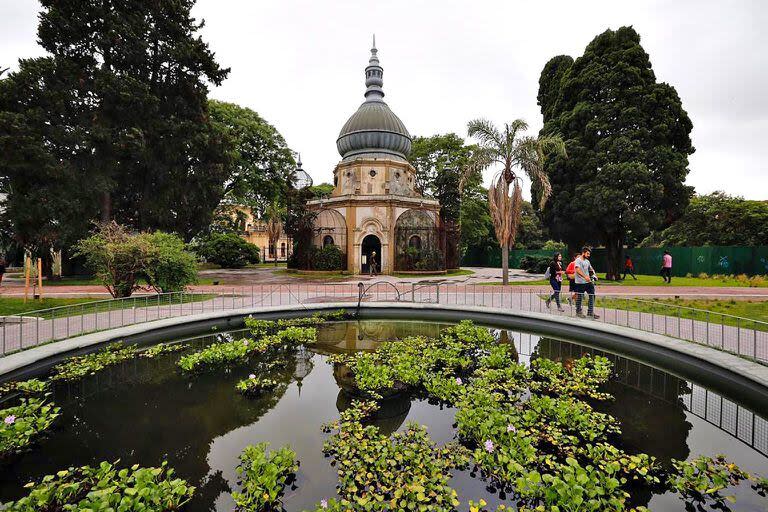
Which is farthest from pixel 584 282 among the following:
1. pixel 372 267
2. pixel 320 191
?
pixel 320 191

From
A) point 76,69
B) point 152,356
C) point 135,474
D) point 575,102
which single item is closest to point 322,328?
point 152,356

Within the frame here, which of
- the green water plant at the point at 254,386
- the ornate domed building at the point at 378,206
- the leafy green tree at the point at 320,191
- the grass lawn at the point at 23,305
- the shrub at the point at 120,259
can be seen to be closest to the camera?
the green water plant at the point at 254,386

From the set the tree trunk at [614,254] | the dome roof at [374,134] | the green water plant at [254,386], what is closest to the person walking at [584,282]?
the green water plant at [254,386]

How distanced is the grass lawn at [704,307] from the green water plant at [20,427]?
1168 centimetres

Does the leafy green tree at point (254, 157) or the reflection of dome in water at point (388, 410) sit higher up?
the leafy green tree at point (254, 157)

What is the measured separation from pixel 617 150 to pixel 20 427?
28309mm

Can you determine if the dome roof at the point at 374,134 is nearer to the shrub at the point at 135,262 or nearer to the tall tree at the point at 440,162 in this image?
the tall tree at the point at 440,162

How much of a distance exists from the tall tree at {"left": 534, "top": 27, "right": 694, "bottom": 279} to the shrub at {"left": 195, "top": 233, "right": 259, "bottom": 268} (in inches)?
1328

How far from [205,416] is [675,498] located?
6.21m

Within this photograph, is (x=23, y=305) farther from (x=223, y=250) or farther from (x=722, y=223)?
(x=722, y=223)

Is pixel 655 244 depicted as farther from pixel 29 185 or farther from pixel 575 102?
pixel 29 185

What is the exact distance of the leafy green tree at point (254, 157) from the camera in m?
32.0

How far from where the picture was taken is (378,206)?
3017cm

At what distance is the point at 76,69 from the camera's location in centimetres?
2120
